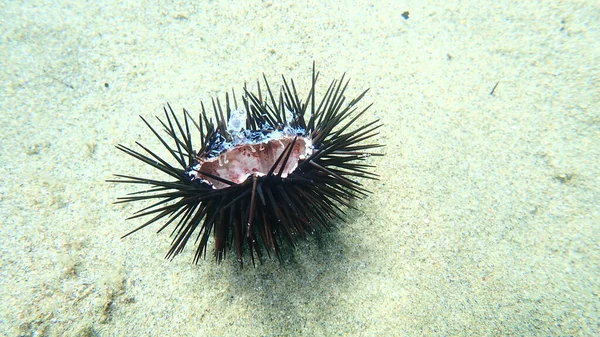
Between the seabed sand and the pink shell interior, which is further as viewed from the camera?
the pink shell interior

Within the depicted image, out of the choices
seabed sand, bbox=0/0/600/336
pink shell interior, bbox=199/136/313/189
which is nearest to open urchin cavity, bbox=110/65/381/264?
pink shell interior, bbox=199/136/313/189

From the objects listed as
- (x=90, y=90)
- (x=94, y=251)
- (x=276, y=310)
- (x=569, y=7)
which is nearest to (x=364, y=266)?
(x=276, y=310)

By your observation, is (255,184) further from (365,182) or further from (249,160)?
(365,182)

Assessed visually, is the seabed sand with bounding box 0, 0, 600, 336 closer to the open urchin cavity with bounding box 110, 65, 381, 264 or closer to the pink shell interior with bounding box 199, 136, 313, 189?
the open urchin cavity with bounding box 110, 65, 381, 264

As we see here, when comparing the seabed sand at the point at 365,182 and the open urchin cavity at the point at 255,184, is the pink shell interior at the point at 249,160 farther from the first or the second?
the seabed sand at the point at 365,182

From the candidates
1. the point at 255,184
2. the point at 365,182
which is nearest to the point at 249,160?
the point at 255,184

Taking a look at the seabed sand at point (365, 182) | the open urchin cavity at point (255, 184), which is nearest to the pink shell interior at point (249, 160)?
the open urchin cavity at point (255, 184)
